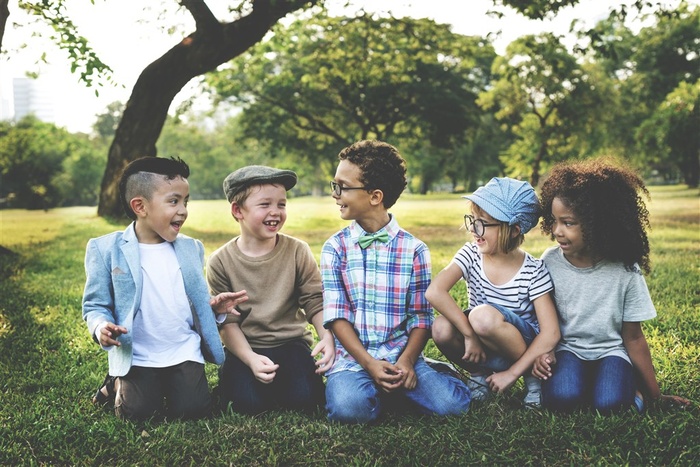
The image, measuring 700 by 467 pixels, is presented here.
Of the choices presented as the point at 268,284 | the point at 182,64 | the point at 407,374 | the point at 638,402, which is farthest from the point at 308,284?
the point at 182,64

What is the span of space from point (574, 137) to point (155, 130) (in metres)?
22.1

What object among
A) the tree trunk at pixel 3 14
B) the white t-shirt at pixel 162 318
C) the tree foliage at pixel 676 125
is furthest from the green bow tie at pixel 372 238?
the tree foliage at pixel 676 125

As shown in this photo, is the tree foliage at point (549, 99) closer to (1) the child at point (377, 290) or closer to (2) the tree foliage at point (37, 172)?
(2) the tree foliage at point (37, 172)

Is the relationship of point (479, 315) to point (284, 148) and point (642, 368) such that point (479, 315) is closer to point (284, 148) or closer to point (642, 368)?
point (642, 368)

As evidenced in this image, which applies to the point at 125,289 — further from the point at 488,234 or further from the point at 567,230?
the point at 567,230

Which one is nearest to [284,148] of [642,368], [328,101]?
[328,101]

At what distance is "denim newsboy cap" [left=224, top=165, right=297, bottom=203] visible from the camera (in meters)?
3.52

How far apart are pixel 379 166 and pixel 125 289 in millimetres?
1504

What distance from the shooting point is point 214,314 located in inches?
138

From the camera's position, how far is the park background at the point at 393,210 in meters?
2.94

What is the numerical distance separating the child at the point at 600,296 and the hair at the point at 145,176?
6.82 feet

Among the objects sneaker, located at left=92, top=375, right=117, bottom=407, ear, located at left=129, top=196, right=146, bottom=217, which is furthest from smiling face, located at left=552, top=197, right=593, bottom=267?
sneaker, located at left=92, top=375, right=117, bottom=407

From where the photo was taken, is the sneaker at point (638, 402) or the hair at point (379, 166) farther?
the hair at point (379, 166)

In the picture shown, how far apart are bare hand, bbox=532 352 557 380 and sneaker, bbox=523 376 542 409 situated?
12cm
